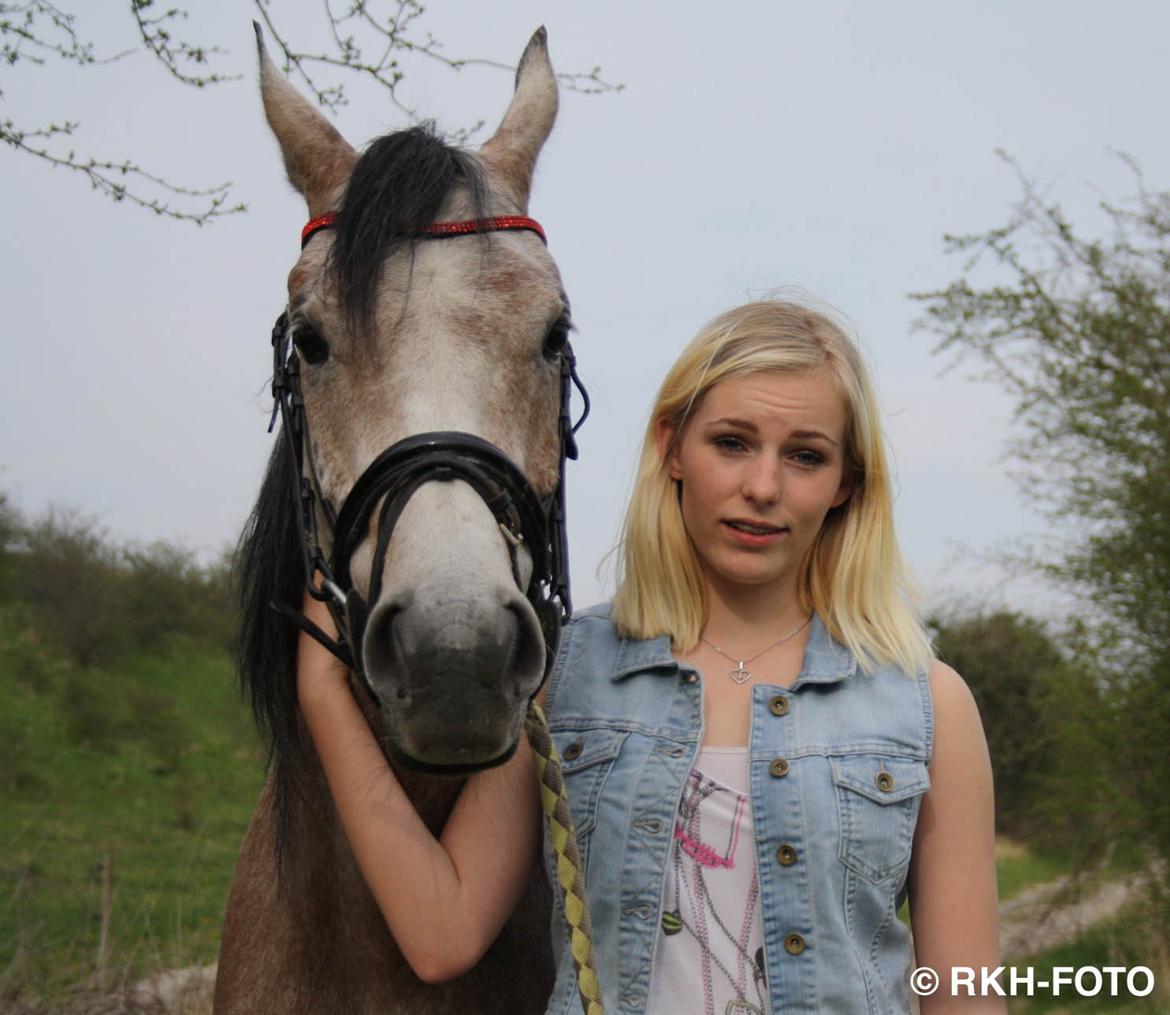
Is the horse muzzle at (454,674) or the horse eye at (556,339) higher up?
the horse eye at (556,339)

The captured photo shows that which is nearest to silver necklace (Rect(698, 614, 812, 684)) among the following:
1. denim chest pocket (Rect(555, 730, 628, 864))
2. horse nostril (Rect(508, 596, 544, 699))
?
denim chest pocket (Rect(555, 730, 628, 864))

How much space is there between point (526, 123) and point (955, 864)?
2.04 metres

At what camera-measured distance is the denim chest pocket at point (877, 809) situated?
1964mm

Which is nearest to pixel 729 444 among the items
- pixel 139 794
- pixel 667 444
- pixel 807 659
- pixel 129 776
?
pixel 667 444

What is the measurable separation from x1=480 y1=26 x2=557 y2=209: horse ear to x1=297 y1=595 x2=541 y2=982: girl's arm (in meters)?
1.28

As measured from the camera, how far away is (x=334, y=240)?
7.98ft

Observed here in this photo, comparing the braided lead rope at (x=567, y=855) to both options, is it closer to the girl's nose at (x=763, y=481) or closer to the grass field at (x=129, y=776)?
the girl's nose at (x=763, y=481)

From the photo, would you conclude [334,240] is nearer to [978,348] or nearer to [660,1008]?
[660,1008]

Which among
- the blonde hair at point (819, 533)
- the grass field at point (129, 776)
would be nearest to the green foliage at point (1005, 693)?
the grass field at point (129, 776)

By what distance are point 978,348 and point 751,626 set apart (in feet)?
27.0

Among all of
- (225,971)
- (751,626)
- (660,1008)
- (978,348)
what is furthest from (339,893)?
(978,348)

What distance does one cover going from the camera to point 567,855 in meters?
1.93

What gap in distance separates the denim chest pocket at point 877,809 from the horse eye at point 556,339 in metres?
1.04

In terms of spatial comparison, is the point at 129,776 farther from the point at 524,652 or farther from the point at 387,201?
the point at 524,652
